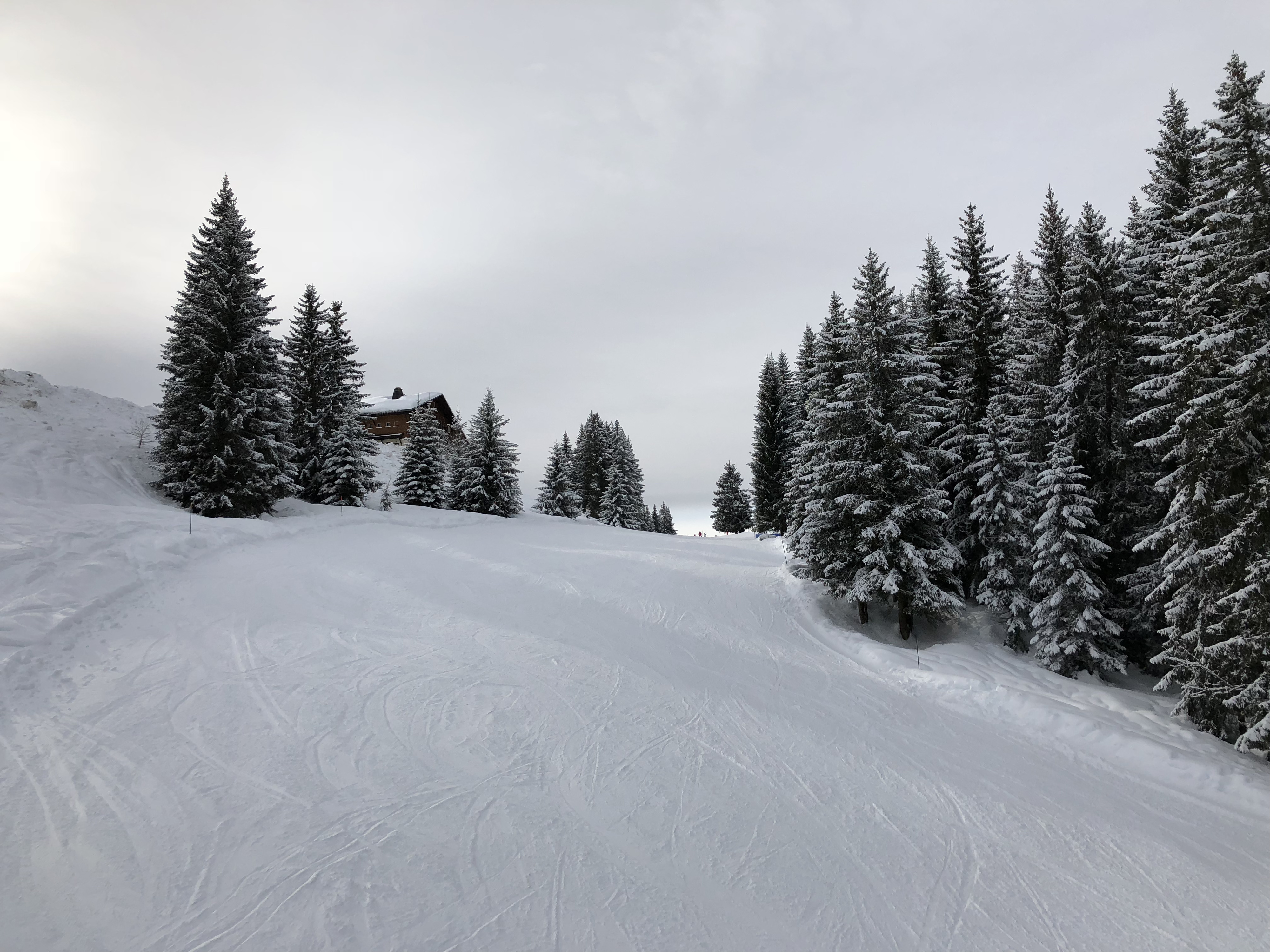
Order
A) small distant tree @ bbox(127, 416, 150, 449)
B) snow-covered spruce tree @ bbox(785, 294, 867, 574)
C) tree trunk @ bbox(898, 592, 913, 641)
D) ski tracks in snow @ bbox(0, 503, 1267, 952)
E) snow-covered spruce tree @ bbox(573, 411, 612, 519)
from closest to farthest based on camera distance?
ski tracks in snow @ bbox(0, 503, 1267, 952)
tree trunk @ bbox(898, 592, 913, 641)
snow-covered spruce tree @ bbox(785, 294, 867, 574)
small distant tree @ bbox(127, 416, 150, 449)
snow-covered spruce tree @ bbox(573, 411, 612, 519)

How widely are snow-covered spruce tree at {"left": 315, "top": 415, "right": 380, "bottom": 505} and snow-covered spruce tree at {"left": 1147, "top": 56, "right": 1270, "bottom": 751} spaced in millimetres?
27111

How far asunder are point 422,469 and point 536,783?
28.3 metres

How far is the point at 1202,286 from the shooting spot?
10227 millimetres

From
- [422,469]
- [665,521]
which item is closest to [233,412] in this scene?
[422,469]

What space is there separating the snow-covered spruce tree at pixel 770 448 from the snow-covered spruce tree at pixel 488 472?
16245 mm

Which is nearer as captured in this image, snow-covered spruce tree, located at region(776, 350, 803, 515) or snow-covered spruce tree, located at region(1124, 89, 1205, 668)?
snow-covered spruce tree, located at region(1124, 89, 1205, 668)

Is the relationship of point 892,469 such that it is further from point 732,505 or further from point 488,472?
point 732,505

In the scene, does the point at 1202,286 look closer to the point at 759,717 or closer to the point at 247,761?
the point at 759,717

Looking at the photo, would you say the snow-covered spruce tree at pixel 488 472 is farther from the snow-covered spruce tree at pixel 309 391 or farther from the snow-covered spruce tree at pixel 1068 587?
the snow-covered spruce tree at pixel 1068 587

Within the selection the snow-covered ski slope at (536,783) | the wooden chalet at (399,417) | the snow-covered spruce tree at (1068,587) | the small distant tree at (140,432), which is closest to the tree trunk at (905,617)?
the snow-covered ski slope at (536,783)

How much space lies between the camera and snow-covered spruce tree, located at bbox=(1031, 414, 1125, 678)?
1277 centimetres

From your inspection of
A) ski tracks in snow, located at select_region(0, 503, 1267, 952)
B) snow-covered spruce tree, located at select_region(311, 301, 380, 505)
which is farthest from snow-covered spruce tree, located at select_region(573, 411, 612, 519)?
ski tracks in snow, located at select_region(0, 503, 1267, 952)

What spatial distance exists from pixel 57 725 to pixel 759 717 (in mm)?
8615

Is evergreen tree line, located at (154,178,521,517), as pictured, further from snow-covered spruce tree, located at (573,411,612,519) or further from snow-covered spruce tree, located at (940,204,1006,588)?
snow-covered spruce tree, located at (573,411,612,519)
